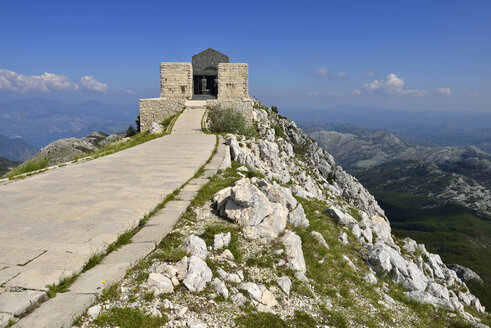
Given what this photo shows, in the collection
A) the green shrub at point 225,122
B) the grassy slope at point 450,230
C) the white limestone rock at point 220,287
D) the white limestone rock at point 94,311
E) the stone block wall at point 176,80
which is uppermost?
the stone block wall at point 176,80

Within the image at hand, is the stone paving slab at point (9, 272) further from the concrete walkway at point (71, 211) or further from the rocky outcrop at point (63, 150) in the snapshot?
the rocky outcrop at point (63, 150)

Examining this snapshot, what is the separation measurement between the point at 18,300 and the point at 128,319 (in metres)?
1.34

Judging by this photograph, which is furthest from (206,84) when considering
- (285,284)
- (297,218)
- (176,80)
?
(285,284)

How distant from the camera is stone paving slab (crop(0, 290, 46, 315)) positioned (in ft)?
10.9

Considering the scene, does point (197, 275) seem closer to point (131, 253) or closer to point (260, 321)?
point (260, 321)

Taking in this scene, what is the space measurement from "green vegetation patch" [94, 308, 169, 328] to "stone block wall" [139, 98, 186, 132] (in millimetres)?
25030

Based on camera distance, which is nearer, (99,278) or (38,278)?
(38,278)

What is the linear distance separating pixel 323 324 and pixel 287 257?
1.46 meters

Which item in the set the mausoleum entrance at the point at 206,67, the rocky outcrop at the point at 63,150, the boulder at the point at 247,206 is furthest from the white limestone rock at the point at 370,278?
the mausoleum entrance at the point at 206,67

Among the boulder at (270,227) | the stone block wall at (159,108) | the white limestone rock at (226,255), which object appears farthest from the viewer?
the stone block wall at (159,108)

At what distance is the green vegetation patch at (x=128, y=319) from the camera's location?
342 cm

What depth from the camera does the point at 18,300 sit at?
11.4ft

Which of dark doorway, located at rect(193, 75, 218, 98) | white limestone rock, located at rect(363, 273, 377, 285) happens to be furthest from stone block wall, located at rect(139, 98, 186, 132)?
white limestone rock, located at rect(363, 273, 377, 285)

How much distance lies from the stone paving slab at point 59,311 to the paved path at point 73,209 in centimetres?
37
